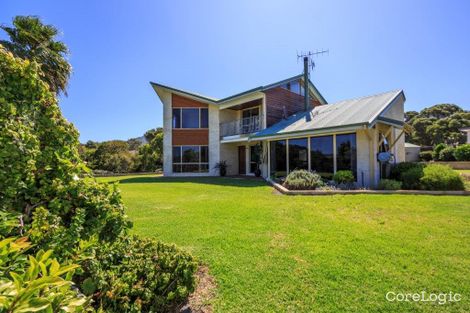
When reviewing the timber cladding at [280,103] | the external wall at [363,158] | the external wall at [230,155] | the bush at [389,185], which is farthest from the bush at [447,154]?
the external wall at [230,155]

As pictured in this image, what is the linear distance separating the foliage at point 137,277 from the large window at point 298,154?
11345 mm

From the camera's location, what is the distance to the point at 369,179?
36.5 ft

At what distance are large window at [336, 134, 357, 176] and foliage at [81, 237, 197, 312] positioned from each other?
10.6 metres

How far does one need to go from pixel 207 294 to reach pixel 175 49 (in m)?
14.5

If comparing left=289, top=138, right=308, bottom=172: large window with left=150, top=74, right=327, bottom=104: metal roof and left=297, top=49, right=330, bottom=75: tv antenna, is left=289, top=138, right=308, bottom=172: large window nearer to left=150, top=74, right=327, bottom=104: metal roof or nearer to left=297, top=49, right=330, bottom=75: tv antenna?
left=150, top=74, right=327, bottom=104: metal roof

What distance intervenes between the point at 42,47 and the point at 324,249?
13796 millimetres

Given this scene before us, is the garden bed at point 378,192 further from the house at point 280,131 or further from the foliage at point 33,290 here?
the foliage at point 33,290

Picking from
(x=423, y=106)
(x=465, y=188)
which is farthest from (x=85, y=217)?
(x=423, y=106)

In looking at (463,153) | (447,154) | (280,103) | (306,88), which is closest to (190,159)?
(280,103)

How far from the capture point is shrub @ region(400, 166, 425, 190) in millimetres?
9781

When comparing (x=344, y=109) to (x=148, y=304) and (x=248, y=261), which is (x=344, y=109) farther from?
(x=148, y=304)

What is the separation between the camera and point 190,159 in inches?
821

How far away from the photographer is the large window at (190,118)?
68.9ft

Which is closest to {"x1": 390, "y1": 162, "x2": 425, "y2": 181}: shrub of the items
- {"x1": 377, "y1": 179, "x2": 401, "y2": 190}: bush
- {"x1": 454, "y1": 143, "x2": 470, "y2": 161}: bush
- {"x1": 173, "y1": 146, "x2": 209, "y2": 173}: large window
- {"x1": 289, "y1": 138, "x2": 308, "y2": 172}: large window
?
{"x1": 377, "y1": 179, "x2": 401, "y2": 190}: bush
